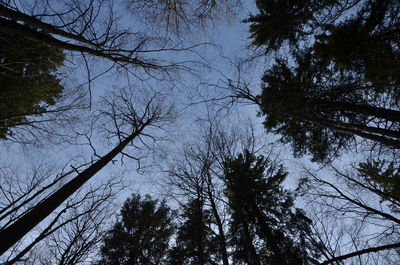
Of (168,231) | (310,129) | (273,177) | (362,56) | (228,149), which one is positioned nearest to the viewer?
(362,56)

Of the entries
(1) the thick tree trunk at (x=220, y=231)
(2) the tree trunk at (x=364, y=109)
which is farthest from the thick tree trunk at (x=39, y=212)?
(2) the tree trunk at (x=364, y=109)

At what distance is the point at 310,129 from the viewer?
6.82m

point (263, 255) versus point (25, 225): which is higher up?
point (263, 255)

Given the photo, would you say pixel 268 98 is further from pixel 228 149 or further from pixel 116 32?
pixel 116 32

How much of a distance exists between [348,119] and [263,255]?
6.21 meters

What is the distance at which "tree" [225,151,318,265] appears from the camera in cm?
696

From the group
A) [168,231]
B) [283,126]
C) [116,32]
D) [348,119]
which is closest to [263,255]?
[283,126]

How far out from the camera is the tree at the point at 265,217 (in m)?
6.96

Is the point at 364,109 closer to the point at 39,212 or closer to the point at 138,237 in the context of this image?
the point at 39,212

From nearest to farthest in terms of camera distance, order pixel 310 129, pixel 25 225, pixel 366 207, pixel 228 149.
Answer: pixel 25 225 < pixel 366 207 < pixel 310 129 < pixel 228 149

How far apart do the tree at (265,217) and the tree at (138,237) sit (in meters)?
4.45

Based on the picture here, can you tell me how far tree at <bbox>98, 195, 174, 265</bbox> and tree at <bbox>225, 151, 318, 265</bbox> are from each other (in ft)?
14.6

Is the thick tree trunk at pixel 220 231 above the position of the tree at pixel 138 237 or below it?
below

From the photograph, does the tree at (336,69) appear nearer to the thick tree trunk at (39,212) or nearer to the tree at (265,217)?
the tree at (265,217)
